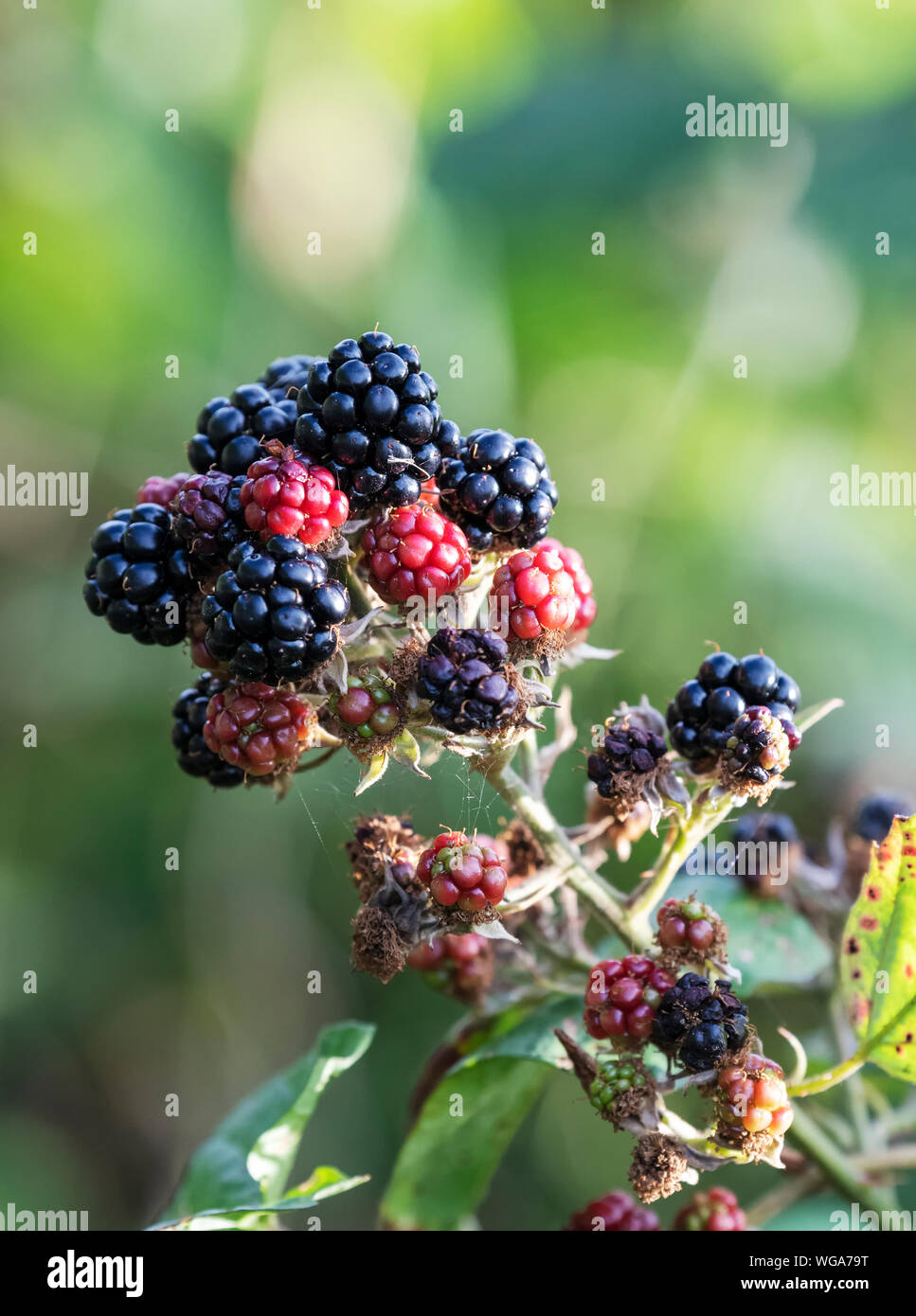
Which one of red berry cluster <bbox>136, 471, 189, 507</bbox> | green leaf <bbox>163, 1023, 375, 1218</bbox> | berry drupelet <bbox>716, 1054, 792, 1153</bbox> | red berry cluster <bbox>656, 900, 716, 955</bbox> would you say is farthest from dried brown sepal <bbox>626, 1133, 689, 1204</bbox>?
red berry cluster <bbox>136, 471, 189, 507</bbox>

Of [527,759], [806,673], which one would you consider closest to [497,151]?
[806,673]

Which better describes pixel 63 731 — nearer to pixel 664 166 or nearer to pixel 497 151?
pixel 497 151

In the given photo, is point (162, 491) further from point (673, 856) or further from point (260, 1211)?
point (260, 1211)

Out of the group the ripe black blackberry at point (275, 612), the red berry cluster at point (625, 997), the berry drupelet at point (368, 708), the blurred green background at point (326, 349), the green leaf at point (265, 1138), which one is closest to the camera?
the ripe black blackberry at point (275, 612)

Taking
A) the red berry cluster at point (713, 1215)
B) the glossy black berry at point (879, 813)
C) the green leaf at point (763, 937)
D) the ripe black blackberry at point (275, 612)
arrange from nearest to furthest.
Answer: the ripe black blackberry at point (275, 612)
the red berry cluster at point (713, 1215)
the green leaf at point (763, 937)
the glossy black berry at point (879, 813)

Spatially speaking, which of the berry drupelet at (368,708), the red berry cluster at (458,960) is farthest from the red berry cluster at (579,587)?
the red berry cluster at (458,960)

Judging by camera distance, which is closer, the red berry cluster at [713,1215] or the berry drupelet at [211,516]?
the berry drupelet at [211,516]

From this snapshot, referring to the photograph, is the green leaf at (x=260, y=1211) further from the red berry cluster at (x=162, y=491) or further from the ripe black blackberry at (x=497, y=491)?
the red berry cluster at (x=162, y=491)
